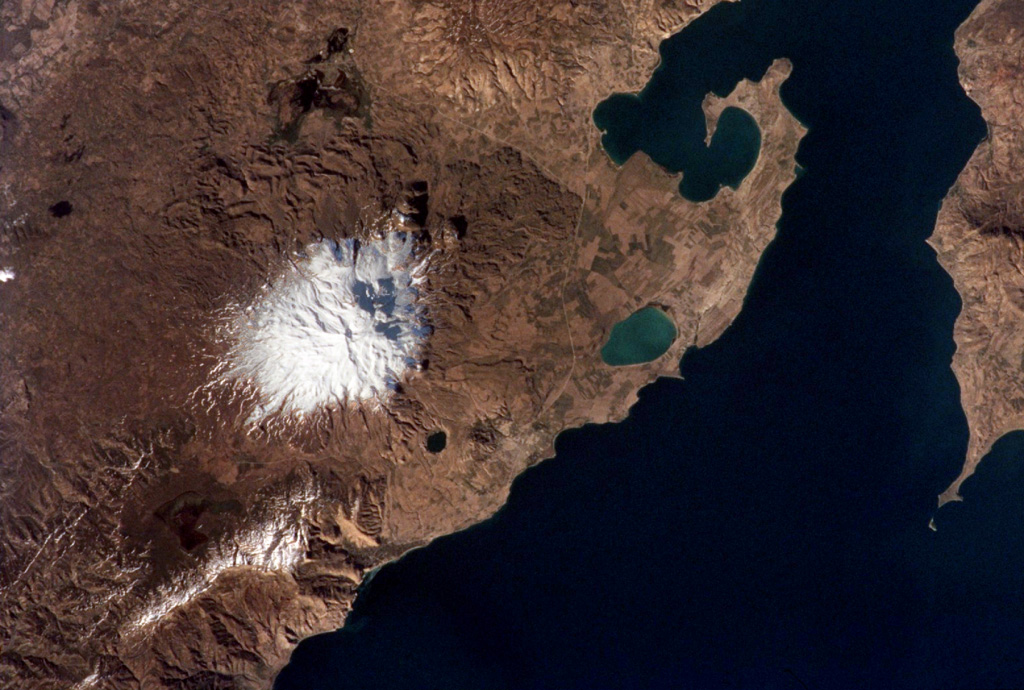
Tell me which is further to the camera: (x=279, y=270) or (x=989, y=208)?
(x=989, y=208)

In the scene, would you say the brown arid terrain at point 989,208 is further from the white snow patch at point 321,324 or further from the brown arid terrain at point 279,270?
the white snow patch at point 321,324

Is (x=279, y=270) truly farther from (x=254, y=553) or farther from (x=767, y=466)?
(x=767, y=466)

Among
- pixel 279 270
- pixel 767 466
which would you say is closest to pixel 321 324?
pixel 279 270

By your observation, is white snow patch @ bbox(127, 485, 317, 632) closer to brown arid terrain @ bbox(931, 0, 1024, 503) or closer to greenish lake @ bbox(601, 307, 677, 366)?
greenish lake @ bbox(601, 307, 677, 366)

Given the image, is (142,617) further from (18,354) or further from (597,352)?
(597,352)

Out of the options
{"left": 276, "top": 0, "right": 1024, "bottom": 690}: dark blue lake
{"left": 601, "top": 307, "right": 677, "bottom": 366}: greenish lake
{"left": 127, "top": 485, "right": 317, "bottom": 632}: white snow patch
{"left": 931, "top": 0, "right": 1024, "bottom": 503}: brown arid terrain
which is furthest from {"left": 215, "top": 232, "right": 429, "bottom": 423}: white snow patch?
{"left": 931, "top": 0, "right": 1024, "bottom": 503}: brown arid terrain

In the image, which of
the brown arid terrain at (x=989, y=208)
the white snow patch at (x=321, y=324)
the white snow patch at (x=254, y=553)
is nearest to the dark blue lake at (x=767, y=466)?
the brown arid terrain at (x=989, y=208)
